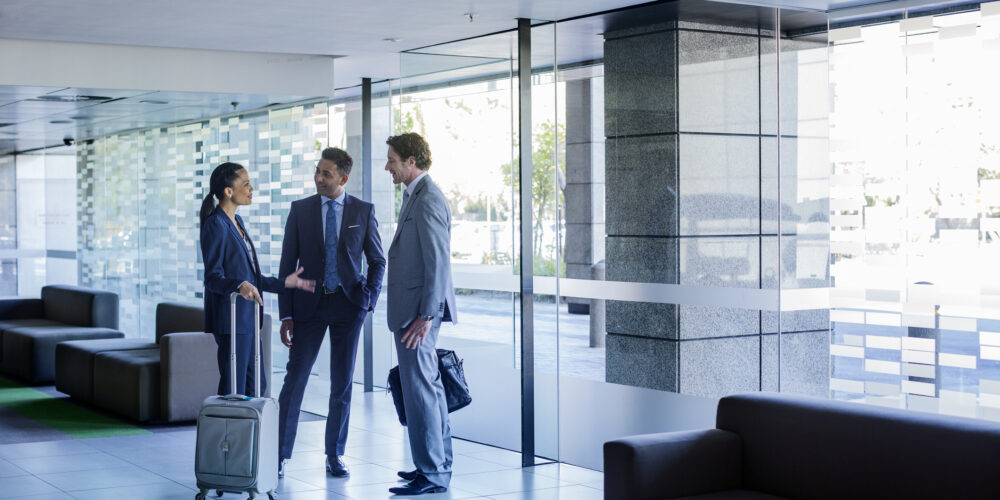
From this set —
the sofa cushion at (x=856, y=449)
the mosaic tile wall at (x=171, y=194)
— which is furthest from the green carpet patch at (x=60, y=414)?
the sofa cushion at (x=856, y=449)

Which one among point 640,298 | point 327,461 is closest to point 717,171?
point 640,298

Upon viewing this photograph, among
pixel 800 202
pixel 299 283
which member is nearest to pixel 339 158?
pixel 299 283

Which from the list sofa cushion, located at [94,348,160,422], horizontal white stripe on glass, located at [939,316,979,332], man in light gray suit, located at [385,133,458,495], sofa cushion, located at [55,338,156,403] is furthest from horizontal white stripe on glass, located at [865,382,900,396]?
sofa cushion, located at [55,338,156,403]

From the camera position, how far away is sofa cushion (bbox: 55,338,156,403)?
8570 millimetres

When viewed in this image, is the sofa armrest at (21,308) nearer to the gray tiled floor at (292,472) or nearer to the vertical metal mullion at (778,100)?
the gray tiled floor at (292,472)

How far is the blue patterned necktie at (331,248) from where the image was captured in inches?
238

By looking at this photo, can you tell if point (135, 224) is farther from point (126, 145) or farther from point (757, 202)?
point (757, 202)

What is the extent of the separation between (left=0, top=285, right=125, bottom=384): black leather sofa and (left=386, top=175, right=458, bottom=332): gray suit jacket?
186 inches

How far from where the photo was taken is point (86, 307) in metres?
10.3

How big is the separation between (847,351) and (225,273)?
10.8 ft

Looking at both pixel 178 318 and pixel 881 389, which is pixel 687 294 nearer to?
pixel 881 389

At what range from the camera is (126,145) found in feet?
35.2

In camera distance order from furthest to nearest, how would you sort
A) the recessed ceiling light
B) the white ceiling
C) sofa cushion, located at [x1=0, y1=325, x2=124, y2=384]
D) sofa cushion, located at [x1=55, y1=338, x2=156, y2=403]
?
sofa cushion, located at [x1=0, y1=325, x2=124, y2=384]
sofa cushion, located at [x1=55, y1=338, x2=156, y2=403]
the recessed ceiling light
the white ceiling

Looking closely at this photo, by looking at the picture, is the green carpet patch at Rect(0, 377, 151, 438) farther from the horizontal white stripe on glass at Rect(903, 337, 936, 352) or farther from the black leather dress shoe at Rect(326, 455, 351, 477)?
the horizontal white stripe on glass at Rect(903, 337, 936, 352)
